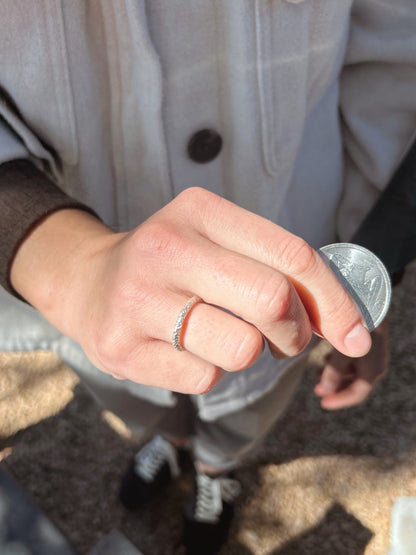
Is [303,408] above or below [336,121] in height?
below

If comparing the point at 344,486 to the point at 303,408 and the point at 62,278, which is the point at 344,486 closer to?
the point at 303,408

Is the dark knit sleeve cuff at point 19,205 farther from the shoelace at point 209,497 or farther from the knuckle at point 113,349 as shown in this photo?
the shoelace at point 209,497

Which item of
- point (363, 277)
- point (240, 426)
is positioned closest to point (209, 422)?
point (240, 426)

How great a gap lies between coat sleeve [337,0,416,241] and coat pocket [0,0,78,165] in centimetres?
64

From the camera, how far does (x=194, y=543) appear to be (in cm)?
197

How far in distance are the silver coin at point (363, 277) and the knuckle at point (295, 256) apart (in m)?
0.21

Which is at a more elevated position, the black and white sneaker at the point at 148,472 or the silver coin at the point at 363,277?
the silver coin at the point at 363,277

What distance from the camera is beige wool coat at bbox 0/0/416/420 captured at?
2.71 feet

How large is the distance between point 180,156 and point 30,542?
839 millimetres

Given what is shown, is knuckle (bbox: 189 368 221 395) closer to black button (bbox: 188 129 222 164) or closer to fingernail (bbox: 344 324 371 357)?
fingernail (bbox: 344 324 371 357)

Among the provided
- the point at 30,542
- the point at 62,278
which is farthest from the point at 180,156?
the point at 30,542

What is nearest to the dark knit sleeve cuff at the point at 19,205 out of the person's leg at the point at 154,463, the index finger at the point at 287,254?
the index finger at the point at 287,254

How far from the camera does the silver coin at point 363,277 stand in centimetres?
85

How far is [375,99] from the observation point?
1.19 meters
